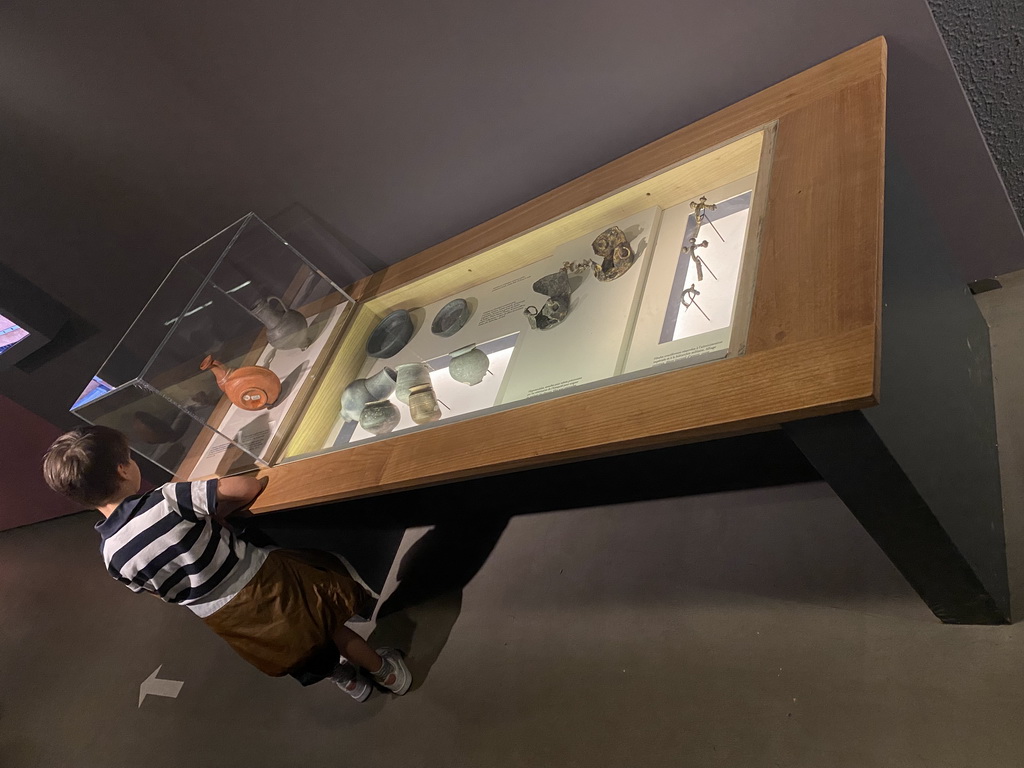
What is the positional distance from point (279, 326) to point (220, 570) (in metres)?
0.76

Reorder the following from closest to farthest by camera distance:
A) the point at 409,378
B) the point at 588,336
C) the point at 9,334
A: the point at 588,336, the point at 409,378, the point at 9,334

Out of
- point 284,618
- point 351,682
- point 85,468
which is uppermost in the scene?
point 85,468

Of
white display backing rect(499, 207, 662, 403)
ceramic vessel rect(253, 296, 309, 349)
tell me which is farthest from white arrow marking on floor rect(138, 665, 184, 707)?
white display backing rect(499, 207, 662, 403)

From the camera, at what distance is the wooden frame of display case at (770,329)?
0.87m

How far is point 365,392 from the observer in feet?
5.68

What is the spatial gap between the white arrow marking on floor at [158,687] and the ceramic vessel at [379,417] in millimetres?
1476

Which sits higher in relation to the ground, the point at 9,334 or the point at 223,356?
the point at 9,334

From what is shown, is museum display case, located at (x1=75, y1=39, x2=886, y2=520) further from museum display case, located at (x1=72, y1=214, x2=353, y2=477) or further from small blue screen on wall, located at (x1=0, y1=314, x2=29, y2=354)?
small blue screen on wall, located at (x1=0, y1=314, x2=29, y2=354)

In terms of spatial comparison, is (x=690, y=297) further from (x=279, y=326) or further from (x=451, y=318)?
(x=279, y=326)

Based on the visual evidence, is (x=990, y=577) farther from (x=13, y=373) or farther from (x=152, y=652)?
(x=13, y=373)

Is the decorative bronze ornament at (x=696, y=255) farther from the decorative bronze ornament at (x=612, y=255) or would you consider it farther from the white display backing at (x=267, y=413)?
the white display backing at (x=267, y=413)

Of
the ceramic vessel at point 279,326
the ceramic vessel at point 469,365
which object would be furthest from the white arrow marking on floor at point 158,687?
the ceramic vessel at point 469,365

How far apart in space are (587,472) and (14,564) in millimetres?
3285

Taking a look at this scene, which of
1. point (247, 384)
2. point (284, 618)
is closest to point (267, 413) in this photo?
point (247, 384)
